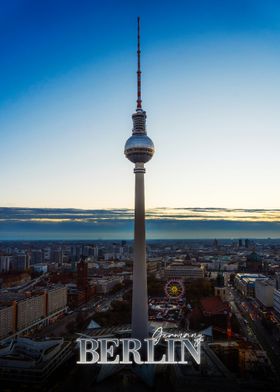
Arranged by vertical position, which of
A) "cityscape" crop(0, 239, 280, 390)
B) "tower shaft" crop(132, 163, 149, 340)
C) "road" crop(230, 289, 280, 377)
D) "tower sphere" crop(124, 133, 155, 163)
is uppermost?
"tower sphere" crop(124, 133, 155, 163)

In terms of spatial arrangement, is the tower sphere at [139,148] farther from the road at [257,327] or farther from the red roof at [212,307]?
the red roof at [212,307]

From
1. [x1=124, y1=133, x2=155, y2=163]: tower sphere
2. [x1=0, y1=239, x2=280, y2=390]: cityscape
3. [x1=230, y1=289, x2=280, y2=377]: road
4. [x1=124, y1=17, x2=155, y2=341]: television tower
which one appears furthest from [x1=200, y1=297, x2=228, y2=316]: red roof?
[x1=124, y1=133, x2=155, y2=163]: tower sphere

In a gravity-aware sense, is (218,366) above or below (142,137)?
below

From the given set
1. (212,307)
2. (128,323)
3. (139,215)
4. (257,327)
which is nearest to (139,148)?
(139,215)

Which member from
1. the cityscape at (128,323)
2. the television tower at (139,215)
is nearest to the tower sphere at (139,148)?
the television tower at (139,215)

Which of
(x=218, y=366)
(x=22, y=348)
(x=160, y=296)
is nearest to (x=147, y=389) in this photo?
(x=218, y=366)

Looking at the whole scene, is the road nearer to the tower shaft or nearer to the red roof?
the red roof

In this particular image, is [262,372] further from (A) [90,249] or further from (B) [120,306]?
(A) [90,249]

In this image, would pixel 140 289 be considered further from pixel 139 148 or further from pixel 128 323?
pixel 128 323
